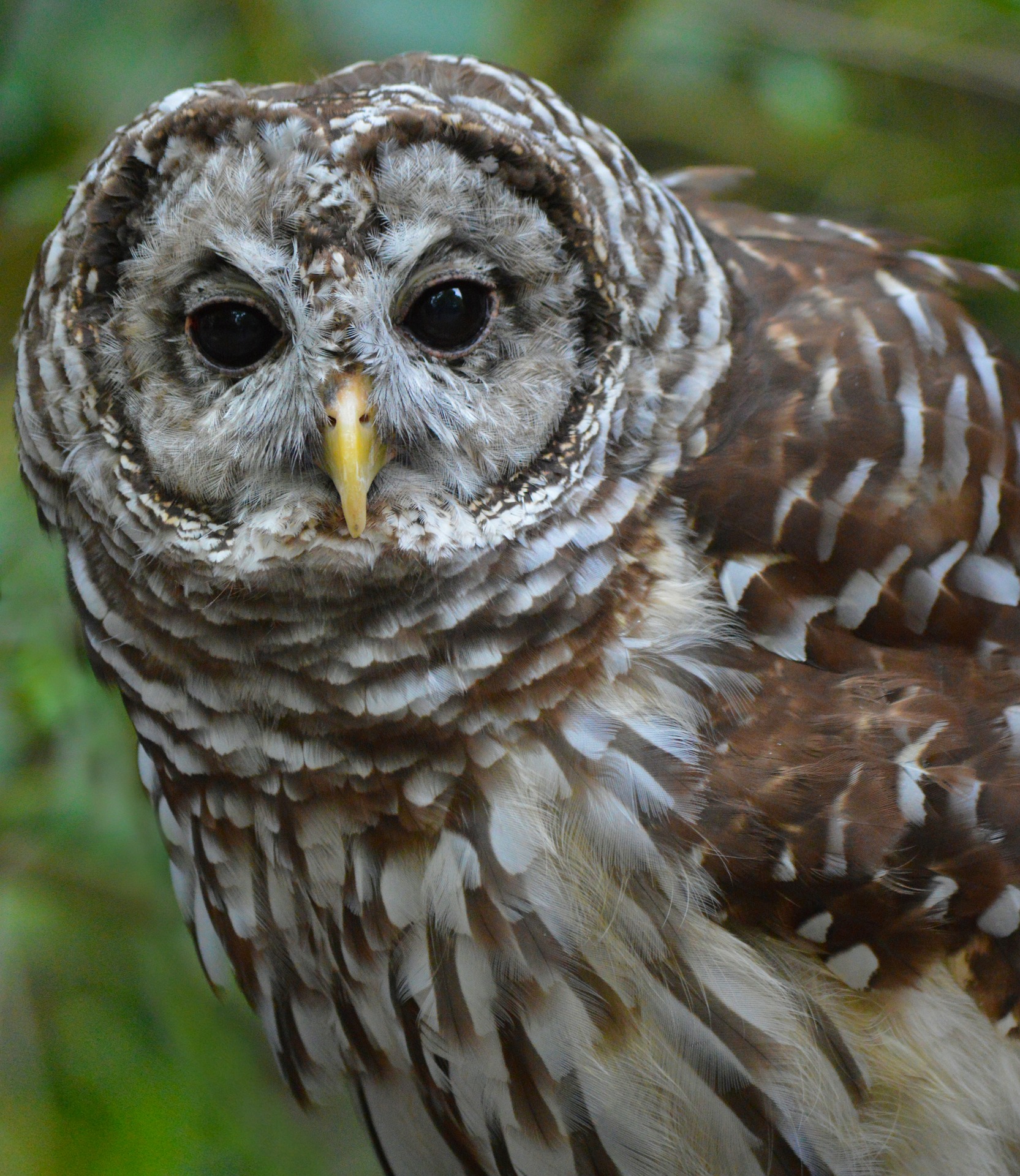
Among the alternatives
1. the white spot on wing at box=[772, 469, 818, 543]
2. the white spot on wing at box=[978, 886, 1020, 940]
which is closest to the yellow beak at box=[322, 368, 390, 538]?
the white spot on wing at box=[772, 469, 818, 543]

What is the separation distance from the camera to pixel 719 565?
1.58 m

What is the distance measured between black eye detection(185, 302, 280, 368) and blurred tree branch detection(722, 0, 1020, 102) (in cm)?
190

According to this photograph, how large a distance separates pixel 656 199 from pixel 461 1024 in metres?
1.19

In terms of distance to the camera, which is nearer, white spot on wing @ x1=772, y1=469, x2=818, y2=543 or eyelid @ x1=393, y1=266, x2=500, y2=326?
eyelid @ x1=393, y1=266, x2=500, y2=326

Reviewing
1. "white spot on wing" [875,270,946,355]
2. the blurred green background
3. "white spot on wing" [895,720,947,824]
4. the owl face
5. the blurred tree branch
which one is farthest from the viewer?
the blurred tree branch

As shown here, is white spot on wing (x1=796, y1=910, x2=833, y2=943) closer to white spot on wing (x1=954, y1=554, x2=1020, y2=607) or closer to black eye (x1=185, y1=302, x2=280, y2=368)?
white spot on wing (x1=954, y1=554, x2=1020, y2=607)

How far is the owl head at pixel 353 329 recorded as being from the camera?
4.49 feet

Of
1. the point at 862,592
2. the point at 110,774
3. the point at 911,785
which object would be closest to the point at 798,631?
the point at 862,592

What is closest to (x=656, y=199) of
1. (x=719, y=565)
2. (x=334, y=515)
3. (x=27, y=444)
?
(x=719, y=565)

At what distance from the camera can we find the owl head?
1368 mm

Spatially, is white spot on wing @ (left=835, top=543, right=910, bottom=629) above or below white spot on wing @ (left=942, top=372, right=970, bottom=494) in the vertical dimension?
below

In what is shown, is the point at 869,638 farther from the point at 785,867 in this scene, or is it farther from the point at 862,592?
the point at 785,867

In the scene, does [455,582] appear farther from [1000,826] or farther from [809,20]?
[809,20]

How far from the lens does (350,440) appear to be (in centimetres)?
136
